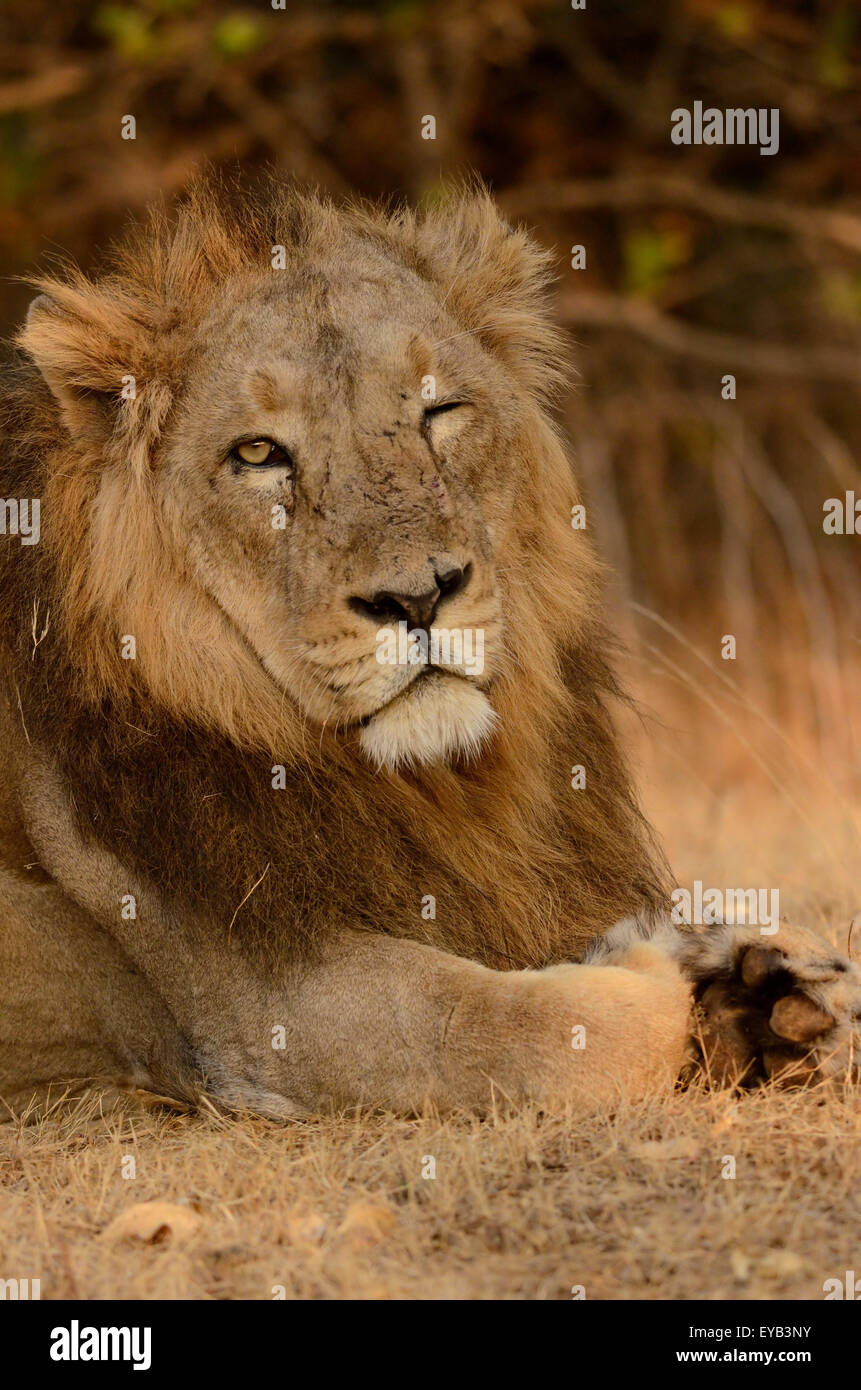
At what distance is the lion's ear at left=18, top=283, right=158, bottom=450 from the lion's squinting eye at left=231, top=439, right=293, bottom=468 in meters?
0.35

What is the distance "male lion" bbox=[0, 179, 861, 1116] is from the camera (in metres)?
3.63

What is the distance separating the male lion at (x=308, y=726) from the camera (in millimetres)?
3631

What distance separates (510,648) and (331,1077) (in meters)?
1.13

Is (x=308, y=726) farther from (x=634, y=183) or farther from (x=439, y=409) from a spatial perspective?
(x=634, y=183)

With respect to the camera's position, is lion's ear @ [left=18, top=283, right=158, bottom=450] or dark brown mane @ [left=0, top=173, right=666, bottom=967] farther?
lion's ear @ [left=18, top=283, right=158, bottom=450]

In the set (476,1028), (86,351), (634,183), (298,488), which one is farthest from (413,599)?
(634,183)

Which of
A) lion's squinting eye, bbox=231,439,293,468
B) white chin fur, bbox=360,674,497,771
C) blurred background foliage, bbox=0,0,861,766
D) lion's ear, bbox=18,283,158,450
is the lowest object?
white chin fur, bbox=360,674,497,771

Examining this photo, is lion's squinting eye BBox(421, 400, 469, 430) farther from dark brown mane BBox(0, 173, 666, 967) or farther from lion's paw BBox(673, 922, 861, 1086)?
lion's paw BBox(673, 922, 861, 1086)

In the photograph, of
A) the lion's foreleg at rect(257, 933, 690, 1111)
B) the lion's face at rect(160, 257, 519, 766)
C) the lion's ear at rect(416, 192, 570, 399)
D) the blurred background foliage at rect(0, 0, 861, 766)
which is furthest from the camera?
the blurred background foliage at rect(0, 0, 861, 766)

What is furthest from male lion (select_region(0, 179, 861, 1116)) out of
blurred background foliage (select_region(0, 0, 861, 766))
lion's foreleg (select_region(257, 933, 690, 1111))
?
blurred background foliage (select_region(0, 0, 861, 766))

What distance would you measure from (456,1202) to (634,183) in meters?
9.61

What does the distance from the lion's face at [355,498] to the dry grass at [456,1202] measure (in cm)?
91

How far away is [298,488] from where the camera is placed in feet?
12.7

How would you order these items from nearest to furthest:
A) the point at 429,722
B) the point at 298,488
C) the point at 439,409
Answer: the point at 429,722 < the point at 298,488 < the point at 439,409
